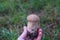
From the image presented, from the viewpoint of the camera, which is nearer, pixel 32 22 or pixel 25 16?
pixel 32 22

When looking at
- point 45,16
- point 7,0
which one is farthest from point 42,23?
point 7,0

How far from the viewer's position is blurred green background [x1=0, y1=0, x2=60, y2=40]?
13.3 ft

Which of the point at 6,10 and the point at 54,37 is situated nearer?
the point at 54,37

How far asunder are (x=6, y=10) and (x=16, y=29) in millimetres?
582

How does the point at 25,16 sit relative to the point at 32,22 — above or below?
below

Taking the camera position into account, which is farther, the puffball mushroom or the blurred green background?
the blurred green background

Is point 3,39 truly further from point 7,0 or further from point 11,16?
point 7,0

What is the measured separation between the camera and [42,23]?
4332 millimetres

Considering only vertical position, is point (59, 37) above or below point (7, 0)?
below

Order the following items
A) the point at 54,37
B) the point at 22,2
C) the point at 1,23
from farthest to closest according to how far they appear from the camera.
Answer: the point at 22,2, the point at 1,23, the point at 54,37

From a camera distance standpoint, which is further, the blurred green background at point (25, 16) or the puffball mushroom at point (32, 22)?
the blurred green background at point (25, 16)

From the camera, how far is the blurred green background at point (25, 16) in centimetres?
406

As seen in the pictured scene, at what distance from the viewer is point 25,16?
4.32 metres

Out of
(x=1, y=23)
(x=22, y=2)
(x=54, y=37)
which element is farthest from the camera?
(x=22, y=2)
